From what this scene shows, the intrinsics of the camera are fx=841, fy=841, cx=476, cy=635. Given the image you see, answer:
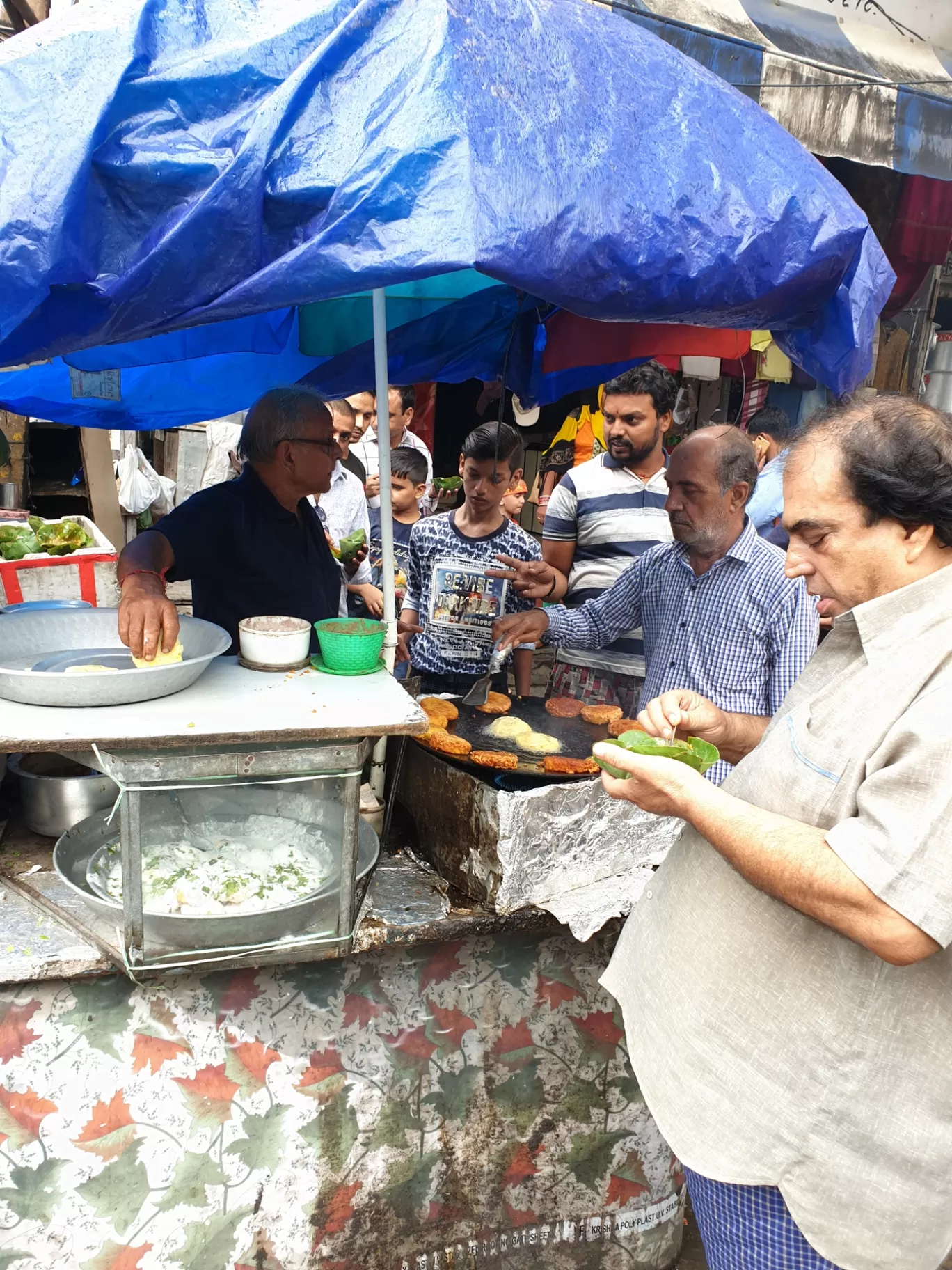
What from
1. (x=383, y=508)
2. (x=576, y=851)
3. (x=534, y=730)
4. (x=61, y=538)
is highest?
(x=383, y=508)

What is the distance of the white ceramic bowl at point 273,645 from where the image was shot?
7.27 ft

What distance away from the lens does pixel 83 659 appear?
2.18m

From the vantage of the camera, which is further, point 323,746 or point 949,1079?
point 323,746

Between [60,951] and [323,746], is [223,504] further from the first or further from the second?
[60,951]

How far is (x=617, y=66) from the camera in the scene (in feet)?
5.78

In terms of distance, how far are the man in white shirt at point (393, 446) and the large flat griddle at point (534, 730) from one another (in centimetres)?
259

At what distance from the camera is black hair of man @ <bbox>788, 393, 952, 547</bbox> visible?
4.24 feet

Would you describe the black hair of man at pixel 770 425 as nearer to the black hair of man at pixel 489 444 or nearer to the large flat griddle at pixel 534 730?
the black hair of man at pixel 489 444

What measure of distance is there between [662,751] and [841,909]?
0.44m

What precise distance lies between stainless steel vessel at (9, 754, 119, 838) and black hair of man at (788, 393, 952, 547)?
1.90 metres

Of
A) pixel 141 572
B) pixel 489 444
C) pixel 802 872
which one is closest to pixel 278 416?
pixel 141 572

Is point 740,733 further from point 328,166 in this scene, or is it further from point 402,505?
point 402,505

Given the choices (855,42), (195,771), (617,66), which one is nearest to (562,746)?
(195,771)

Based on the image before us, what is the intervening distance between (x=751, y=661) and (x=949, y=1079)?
1524 mm
